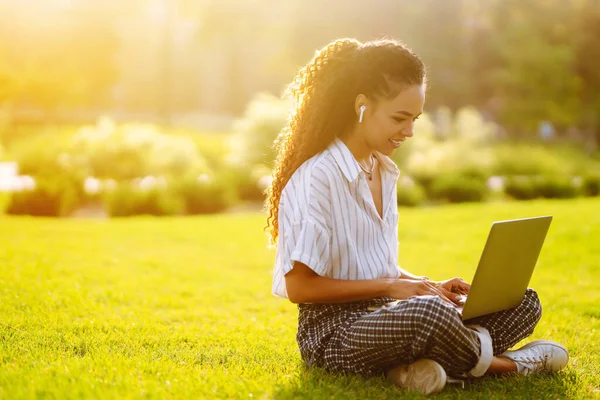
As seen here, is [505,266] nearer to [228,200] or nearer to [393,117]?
[393,117]

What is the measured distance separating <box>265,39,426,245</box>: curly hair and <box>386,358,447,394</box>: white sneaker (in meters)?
1.03

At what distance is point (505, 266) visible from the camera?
128 inches

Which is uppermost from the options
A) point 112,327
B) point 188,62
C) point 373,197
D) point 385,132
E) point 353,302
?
point 188,62

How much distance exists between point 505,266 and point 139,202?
9211 mm

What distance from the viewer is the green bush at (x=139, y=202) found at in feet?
38.1

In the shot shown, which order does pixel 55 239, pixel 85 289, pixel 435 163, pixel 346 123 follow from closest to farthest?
pixel 346 123, pixel 85 289, pixel 55 239, pixel 435 163

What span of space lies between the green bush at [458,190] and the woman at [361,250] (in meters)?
10.4

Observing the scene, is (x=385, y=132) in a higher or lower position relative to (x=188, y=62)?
lower

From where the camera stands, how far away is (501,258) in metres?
3.18

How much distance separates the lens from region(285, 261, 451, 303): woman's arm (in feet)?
10.3

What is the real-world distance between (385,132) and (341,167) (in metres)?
0.27

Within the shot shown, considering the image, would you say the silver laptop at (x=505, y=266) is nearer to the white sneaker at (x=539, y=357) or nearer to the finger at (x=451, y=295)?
the finger at (x=451, y=295)

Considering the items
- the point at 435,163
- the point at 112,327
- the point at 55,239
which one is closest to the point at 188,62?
the point at 435,163

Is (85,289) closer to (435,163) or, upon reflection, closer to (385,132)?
(385,132)
